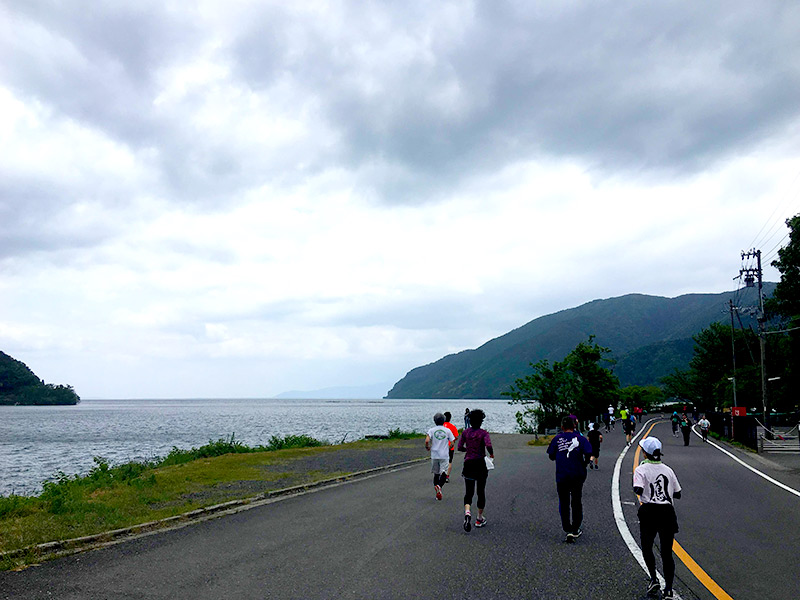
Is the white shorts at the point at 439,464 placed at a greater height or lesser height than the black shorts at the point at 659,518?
lesser

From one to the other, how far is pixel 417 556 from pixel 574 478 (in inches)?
104

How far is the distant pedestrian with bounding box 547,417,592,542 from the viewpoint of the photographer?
9031 millimetres

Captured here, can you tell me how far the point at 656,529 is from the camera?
677cm

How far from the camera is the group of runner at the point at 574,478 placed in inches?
264

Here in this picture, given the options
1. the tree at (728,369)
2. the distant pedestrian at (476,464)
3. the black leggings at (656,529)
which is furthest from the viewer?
the tree at (728,369)

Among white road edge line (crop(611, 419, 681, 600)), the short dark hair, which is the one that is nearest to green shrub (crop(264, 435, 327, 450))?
white road edge line (crop(611, 419, 681, 600))

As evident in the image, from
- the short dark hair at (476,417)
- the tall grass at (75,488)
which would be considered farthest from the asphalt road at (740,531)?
the tall grass at (75,488)

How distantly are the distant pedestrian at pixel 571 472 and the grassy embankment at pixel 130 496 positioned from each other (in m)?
7.05

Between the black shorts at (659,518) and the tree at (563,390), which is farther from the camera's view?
the tree at (563,390)

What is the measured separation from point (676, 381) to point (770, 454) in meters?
115

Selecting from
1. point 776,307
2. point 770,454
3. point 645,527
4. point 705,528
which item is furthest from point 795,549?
point 776,307

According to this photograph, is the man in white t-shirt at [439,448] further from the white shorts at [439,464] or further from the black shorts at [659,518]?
the black shorts at [659,518]

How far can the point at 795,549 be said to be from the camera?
866 centimetres

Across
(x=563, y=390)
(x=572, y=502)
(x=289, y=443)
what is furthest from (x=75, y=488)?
(x=563, y=390)
